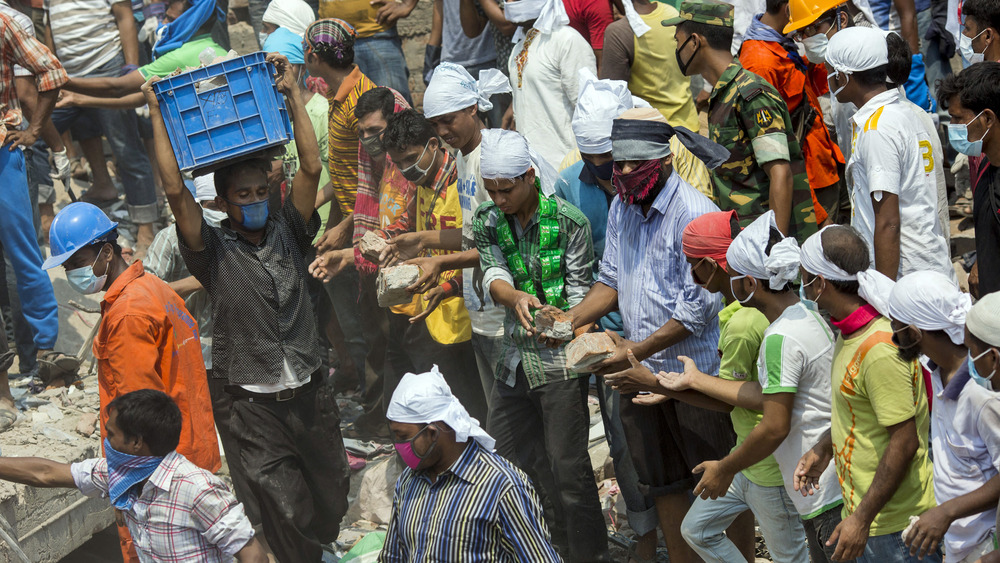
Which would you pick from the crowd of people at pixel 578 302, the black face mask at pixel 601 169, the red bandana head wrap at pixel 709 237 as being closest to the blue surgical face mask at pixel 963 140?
the crowd of people at pixel 578 302

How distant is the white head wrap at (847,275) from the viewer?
3.28 metres

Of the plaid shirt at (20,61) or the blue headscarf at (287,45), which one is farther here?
the blue headscarf at (287,45)

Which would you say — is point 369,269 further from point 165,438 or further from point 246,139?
point 165,438

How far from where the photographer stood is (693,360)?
170 inches

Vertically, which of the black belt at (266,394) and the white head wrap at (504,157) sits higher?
the white head wrap at (504,157)

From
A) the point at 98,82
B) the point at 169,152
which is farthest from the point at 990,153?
the point at 98,82

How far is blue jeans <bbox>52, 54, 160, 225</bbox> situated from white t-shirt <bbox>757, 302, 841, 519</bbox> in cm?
684

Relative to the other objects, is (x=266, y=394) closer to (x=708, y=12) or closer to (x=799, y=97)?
(x=708, y=12)

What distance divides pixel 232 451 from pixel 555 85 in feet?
9.95

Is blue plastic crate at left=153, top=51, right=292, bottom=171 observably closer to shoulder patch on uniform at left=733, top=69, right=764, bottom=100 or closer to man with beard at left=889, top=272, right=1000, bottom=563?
shoulder patch on uniform at left=733, top=69, right=764, bottom=100

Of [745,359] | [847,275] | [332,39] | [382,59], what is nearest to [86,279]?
[332,39]

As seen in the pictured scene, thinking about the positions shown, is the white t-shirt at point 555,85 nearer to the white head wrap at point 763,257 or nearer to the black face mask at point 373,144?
the black face mask at point 373,144

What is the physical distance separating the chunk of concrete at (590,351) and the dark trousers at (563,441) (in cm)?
73

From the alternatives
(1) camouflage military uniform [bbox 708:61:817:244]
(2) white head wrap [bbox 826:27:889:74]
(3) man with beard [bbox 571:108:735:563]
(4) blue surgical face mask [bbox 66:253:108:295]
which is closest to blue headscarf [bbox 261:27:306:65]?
(4) blue surgical face mask [bbox 66:253:108:295]
